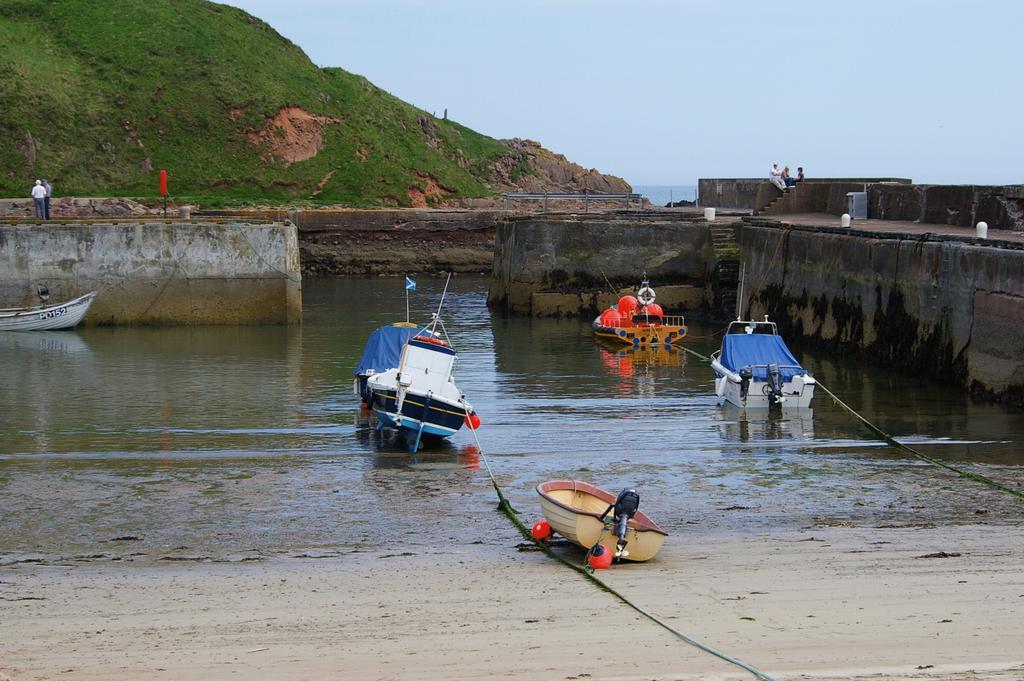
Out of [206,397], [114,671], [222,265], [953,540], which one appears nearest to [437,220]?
[222,265]

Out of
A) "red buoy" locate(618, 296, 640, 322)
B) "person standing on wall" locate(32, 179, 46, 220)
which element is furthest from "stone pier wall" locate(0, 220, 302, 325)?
"red buoy" locate(618, 296, 640, 322)

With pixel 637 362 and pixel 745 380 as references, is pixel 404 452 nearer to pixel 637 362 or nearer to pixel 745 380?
pixel 745 380

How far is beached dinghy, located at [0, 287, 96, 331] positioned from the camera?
32625 mm

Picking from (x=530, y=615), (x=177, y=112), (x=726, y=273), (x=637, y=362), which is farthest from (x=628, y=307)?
(x=177, y=112)

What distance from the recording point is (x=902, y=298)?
86.8ft

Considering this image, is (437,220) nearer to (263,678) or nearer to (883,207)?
(883,207)

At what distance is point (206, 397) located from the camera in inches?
942

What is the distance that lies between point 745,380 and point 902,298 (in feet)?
19.4

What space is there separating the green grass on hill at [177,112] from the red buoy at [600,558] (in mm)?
44457

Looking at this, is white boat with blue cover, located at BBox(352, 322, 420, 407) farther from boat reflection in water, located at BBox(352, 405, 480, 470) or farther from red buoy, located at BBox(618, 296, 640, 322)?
red buoy, located at BBox(618, 296, 640, 322)

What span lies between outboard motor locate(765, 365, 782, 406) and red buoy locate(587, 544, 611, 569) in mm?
10332

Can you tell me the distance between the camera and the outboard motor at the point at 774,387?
72.6ft

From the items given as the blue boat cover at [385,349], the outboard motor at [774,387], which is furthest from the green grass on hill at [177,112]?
the outboard motor at [774,387]

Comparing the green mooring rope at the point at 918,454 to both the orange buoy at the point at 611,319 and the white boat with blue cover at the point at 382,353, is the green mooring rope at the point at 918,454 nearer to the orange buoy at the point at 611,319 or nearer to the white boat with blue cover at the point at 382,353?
the white boat with blue cover at the point at 382,353
